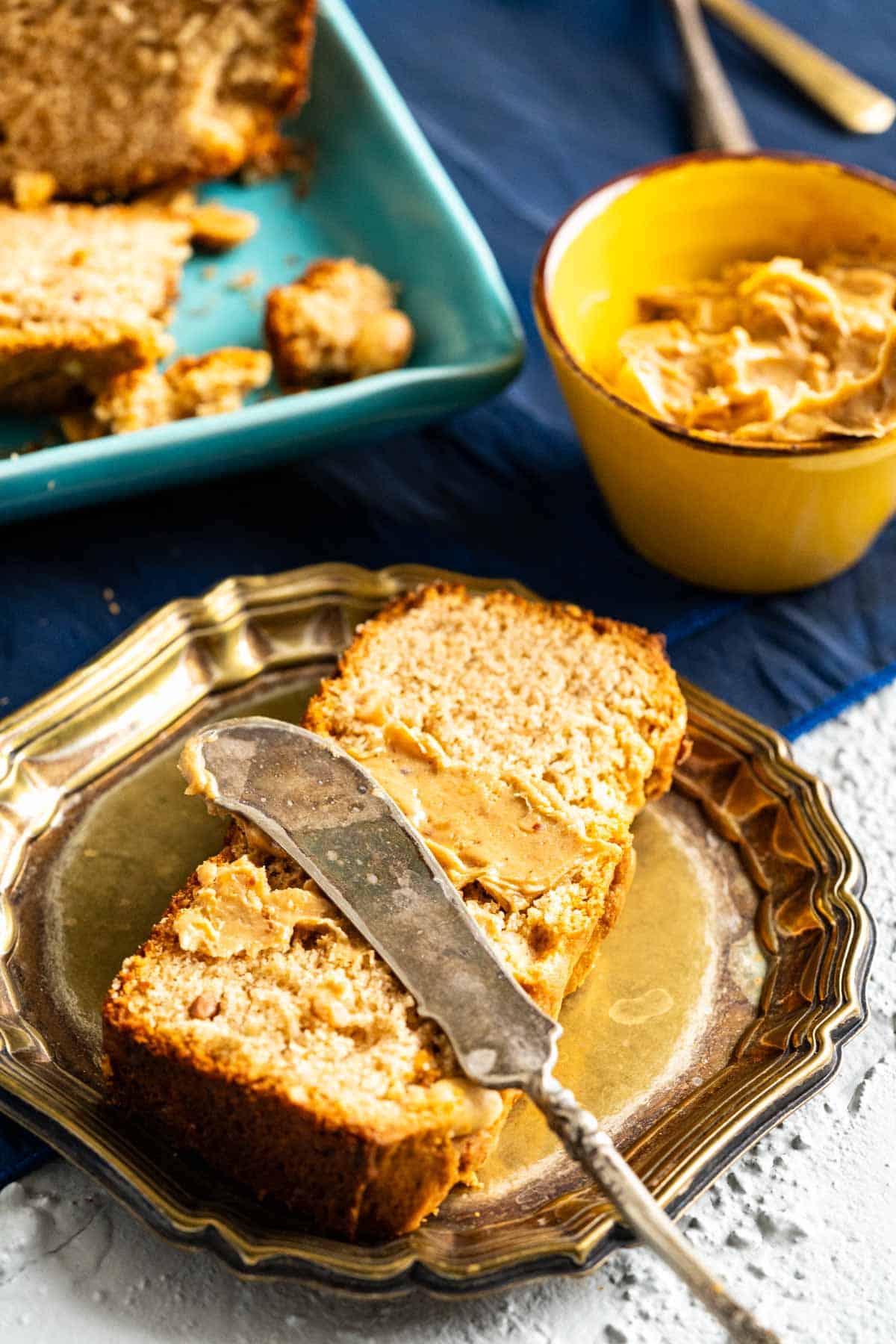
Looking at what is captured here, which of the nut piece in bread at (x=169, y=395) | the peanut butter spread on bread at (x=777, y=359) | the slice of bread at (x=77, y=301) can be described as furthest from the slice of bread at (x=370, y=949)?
the slice of bread at (x=77, y=301)

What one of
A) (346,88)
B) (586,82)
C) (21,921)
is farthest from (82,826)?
(586,82)

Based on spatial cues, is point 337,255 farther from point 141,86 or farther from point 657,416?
point 657,416

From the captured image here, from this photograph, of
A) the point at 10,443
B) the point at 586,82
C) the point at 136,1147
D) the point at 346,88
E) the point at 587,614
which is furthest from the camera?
the point at 586,82

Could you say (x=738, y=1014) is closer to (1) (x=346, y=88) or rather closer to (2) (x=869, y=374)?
(2) (x=869, y=374)

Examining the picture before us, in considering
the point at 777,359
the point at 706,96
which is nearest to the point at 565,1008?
the point at 777,359

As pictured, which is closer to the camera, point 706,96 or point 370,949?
point 370,949

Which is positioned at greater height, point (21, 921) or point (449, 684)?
point (449, 684)
